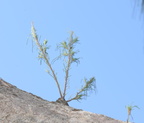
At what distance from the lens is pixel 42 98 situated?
10.7ft

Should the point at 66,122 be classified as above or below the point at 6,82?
below

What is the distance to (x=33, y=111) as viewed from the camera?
2.70 meters

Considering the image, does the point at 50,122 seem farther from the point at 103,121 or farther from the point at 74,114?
the point at 103,121

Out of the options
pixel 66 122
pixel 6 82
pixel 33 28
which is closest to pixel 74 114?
pixel 66 122

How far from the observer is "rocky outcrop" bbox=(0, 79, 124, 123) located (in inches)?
102

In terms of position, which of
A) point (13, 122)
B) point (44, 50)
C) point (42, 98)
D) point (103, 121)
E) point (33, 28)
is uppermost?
point (33, 28)

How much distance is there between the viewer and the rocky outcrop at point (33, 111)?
8.50 feet

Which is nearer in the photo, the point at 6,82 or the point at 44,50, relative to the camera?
the point at 6,82

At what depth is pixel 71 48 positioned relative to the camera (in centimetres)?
433

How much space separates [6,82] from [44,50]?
1036 mm

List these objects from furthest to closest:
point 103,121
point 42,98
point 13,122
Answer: point 42,98
point 103,121
point 13,122

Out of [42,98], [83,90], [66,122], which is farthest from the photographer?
[83,90]

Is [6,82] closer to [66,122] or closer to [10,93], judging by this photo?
[10,93]

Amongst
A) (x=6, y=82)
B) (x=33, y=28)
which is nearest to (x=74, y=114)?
(x=6, y=82)
